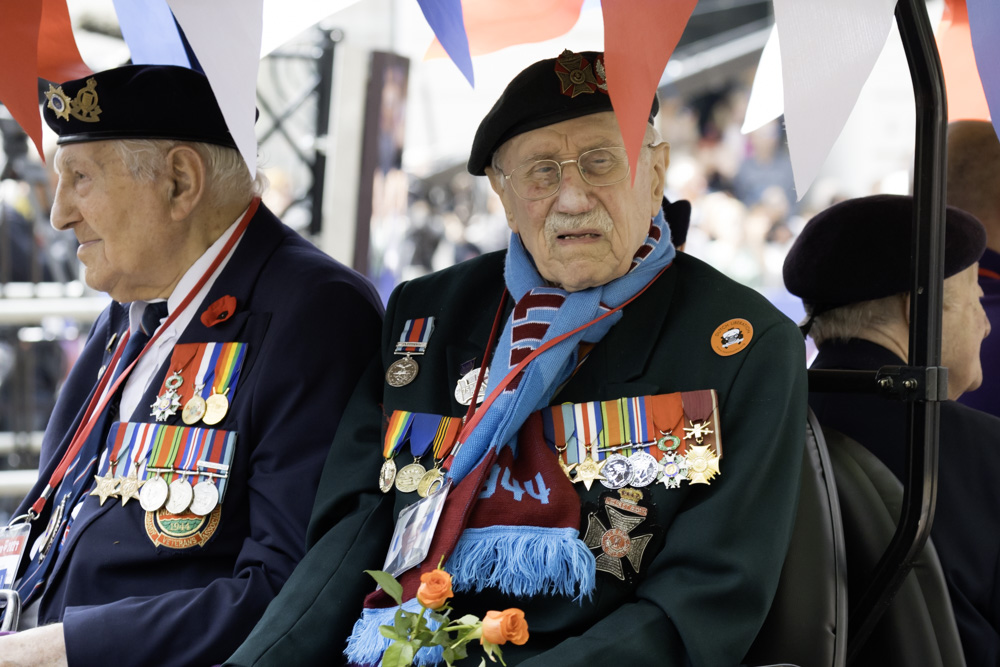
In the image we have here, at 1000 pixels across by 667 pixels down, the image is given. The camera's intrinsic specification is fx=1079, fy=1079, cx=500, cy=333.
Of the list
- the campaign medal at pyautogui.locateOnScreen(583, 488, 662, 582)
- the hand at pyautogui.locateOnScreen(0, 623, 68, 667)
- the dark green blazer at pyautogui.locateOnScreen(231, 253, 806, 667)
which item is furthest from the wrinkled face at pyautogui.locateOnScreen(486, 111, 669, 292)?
the hand at pyautogui.locateOnScreen(0, 623, 68, 667)

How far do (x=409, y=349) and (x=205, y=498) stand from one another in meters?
0.50

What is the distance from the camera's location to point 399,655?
59.1 inches

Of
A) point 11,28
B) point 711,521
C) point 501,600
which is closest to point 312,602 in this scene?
point 501,600

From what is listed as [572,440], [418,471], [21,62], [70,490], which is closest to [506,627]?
[572,440]

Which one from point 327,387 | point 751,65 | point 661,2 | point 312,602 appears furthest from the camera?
point 751,65

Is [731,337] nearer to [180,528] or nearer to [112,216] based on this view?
[180,528]

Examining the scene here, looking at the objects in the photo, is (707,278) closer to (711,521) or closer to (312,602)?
(711,521)

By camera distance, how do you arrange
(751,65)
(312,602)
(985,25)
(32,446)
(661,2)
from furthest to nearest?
1. (751,65)
2. (32,446)
3. (312,602)
4. (985,25)
5. (661,2)

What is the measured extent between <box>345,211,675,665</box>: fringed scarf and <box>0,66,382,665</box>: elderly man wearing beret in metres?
0.36

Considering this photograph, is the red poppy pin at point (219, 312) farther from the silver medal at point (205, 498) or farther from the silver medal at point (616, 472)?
the silver medal at point (616, 472)

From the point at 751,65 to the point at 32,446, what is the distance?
10523 millimetres

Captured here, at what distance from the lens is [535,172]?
210 cm

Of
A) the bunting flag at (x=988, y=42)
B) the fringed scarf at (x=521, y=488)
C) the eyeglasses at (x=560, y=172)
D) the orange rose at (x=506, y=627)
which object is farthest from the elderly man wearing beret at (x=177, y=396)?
the bunting flag at (x=988, y=42)

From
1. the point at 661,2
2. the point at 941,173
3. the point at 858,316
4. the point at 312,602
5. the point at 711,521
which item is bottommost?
the point at 312,602
